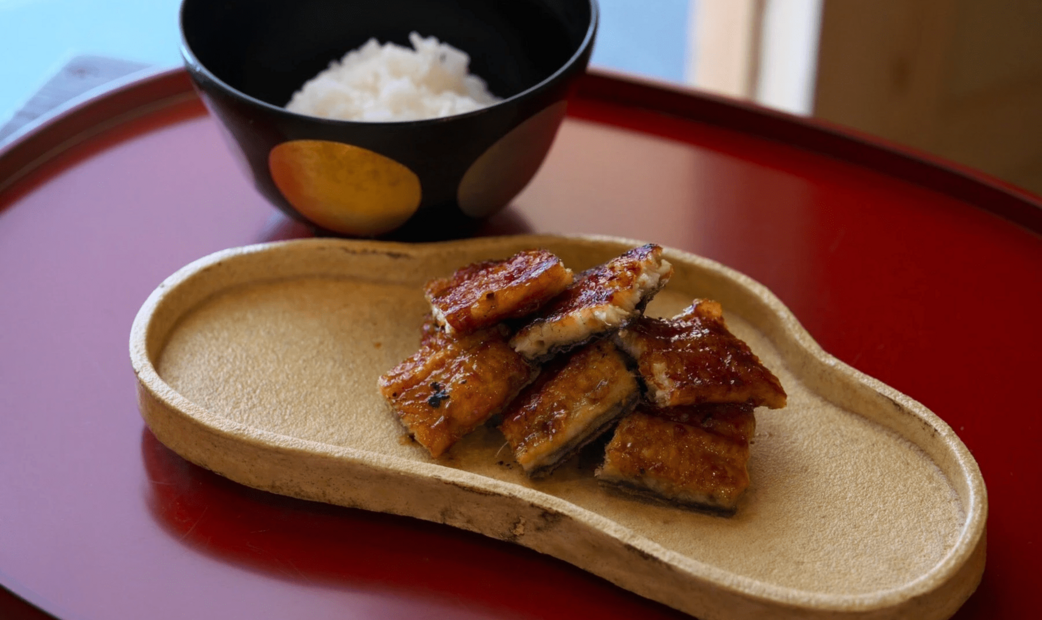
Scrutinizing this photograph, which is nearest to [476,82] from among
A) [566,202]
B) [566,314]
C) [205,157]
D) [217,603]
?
[566,202]

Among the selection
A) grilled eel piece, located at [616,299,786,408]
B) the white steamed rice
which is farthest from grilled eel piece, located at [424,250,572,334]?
the white steamed rice

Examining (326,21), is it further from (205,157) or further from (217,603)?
(217,603)

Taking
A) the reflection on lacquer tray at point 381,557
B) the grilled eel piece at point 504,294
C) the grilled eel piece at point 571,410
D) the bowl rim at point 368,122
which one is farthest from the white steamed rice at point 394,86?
the reflection on lacquer tray at point 381,557

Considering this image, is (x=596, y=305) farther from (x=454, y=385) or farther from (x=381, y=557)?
(x=381, y=557)

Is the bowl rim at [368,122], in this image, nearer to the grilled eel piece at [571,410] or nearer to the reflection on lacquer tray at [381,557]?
the grilled eel piece at [571,410]

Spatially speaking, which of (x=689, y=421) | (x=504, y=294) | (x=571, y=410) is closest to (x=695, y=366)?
(x=689, y=421)

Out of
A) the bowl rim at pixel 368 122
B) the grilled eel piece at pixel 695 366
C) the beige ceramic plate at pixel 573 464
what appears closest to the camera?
the beige ceramic plate at pixel 573 464
